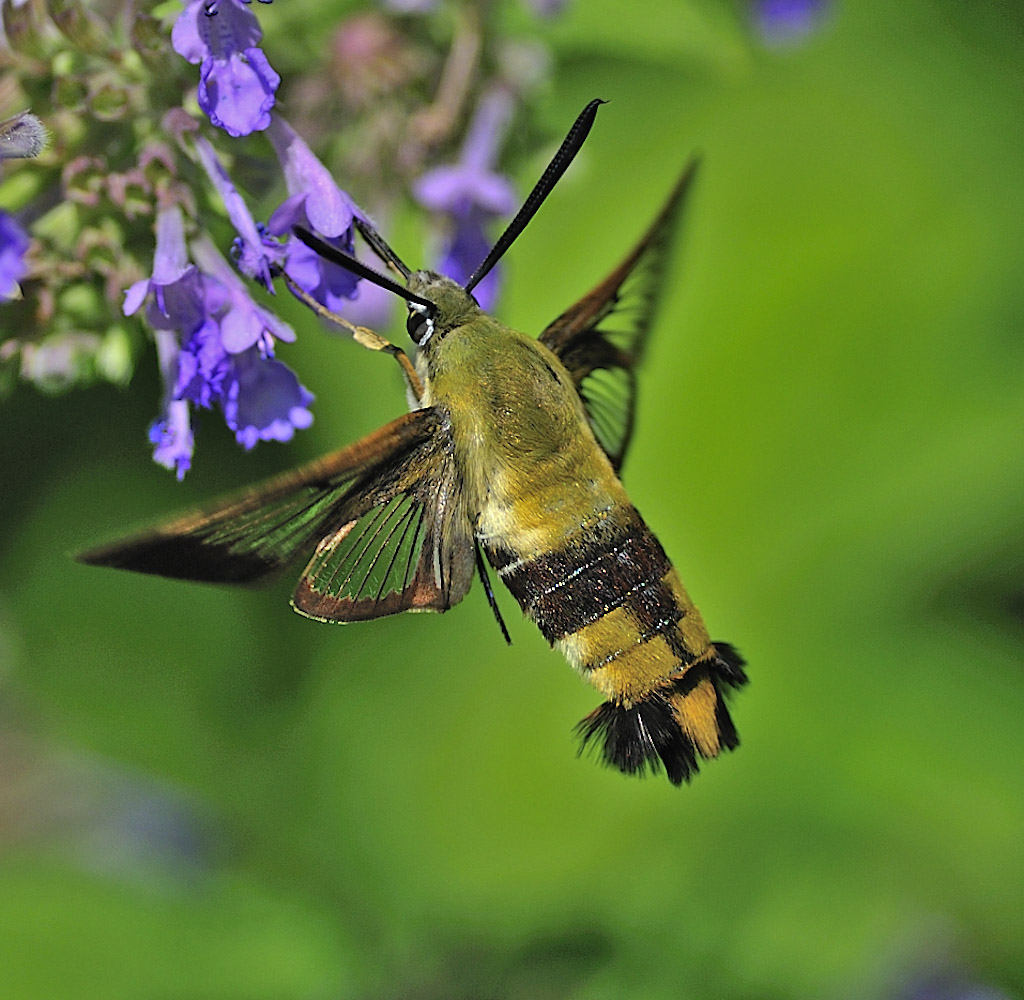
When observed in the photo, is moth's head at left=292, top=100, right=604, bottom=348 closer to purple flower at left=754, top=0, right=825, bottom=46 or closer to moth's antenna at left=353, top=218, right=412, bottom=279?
moth's antenna at left=353, top=218, right=412, bottom=279

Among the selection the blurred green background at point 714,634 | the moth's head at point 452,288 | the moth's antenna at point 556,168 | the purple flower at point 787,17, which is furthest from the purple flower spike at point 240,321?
the purple flower at point 787,17

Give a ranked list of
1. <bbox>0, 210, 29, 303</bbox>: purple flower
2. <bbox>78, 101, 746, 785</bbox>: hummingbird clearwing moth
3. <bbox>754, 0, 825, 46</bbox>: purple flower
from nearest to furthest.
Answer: <bbox>0, 210, 29, 303</bbox>: purple flower
<bbox>78, 101, 746, 785</bbox>: hummingbird clearwing moth
<bbox>754, 0, 825, 46</bbox>: purple flower

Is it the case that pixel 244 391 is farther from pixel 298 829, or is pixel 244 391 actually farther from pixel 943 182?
pixel 943 182

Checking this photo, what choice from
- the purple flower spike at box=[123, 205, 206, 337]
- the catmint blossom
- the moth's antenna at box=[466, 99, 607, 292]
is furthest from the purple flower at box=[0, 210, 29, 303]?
the catmint blossom

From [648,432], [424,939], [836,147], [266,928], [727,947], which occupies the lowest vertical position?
[727,947]

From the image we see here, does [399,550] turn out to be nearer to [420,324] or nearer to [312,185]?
[420,324]

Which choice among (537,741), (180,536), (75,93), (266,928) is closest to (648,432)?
(537,741)

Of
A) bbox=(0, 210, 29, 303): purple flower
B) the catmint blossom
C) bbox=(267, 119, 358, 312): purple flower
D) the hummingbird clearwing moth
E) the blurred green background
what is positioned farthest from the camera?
the blurred green background
